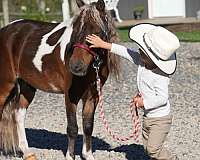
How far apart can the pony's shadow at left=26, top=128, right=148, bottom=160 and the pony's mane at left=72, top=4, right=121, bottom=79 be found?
3.50 feet

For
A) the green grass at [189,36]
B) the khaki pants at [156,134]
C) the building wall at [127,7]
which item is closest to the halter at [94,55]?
the khaki pants at [156,134]

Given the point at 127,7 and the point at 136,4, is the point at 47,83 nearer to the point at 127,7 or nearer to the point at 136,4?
the point at 136,4

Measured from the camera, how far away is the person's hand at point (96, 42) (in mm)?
5277

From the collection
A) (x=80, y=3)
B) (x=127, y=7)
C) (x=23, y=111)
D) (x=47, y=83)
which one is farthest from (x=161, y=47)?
(x=127, y=7)

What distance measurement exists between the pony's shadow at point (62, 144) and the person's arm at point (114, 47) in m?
1.35

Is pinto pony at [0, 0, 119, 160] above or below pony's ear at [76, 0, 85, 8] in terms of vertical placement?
below

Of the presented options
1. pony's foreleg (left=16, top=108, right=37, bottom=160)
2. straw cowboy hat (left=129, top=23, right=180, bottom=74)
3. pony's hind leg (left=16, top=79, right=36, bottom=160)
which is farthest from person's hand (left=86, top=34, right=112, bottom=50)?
pony's foreleg (left=16, top=108, right=37, bottom=160)

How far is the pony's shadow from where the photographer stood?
6.61 metres

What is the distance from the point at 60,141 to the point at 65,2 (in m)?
12.8

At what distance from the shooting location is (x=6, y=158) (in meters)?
6.64

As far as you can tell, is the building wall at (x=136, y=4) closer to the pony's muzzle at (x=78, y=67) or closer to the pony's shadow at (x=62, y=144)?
the pony's shadow at (x=62, y=144)

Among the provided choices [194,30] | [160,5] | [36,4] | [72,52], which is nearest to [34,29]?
[72,52]

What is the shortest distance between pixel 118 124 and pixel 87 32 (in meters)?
3.02

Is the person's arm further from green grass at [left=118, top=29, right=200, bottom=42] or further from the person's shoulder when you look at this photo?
green grass at [left=118, top=29, right=200, bottom=42]
